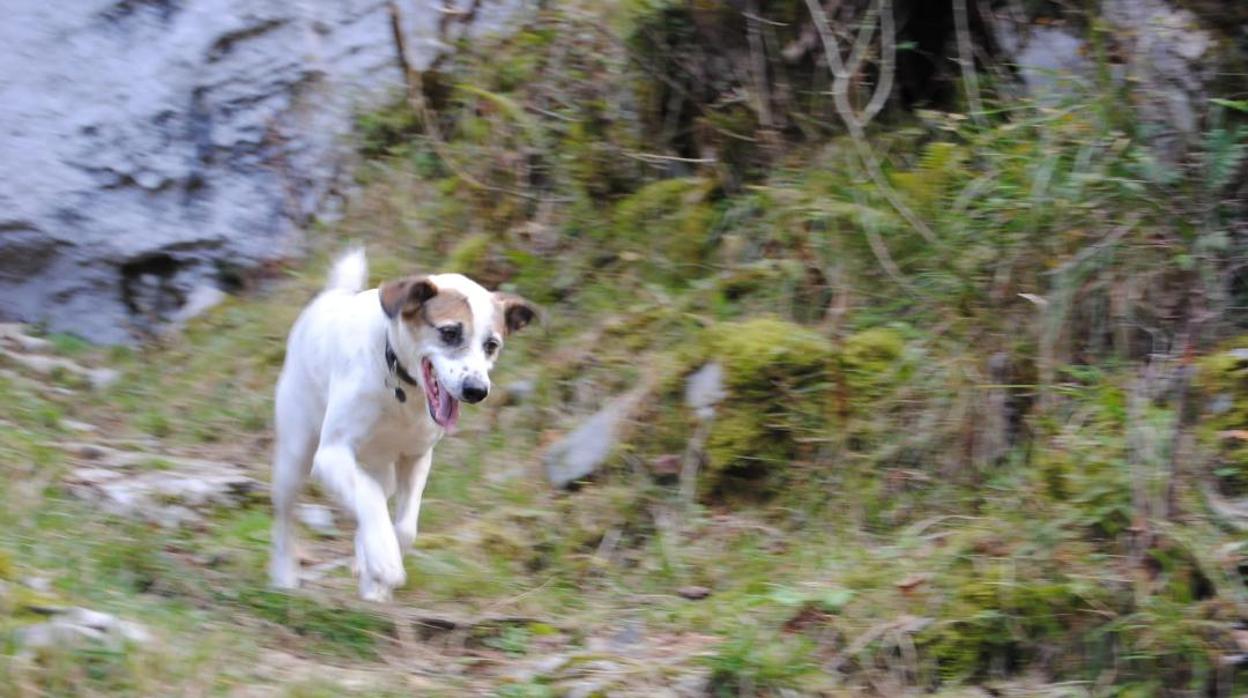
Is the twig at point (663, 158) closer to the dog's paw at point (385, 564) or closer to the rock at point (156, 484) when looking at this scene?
the rock at point (156, 484)

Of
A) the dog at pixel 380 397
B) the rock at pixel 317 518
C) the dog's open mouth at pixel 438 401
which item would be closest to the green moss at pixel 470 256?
the rock at pixel 317 518

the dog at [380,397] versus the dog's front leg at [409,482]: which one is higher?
the dog at [380,397]

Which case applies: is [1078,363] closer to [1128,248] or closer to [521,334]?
[1128,248]

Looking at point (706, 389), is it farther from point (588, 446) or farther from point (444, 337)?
point (444, 337)

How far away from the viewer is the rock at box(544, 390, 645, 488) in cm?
698

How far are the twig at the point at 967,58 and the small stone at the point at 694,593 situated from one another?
282 centimetres

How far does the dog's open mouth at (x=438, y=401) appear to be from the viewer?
219 inches

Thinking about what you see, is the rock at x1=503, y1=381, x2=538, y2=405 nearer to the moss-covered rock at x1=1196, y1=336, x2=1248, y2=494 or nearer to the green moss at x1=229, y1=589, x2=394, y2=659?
the green moss at x1=229, y1=589, x2=394, y2=659

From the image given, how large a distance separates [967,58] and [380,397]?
3653 mm

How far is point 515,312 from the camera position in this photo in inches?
237

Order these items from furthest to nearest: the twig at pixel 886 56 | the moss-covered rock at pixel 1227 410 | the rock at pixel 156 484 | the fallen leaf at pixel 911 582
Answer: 1. the twig at pixel 886 56
2. the rock at pixel 156 484
3. the fallen leaf at pixel 911 582
4. the moss-covered rock at pixel 1227 410

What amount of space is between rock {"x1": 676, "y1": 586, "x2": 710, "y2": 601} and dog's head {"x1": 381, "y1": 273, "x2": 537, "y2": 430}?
116cm

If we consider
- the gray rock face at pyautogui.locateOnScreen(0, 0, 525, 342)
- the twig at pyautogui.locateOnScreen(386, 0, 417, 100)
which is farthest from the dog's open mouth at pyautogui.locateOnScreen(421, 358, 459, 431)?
the twig at pyautogui.locateOnScreen(386, 0, 417, 100)

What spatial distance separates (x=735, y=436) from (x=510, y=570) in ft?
3.78
